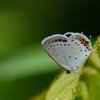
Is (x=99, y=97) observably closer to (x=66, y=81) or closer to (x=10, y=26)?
(x=66, y=81)

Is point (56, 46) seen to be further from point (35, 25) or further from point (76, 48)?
point (35, 25)

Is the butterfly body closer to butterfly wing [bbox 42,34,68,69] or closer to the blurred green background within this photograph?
butterfly wing [bbox 42,34,68,69]

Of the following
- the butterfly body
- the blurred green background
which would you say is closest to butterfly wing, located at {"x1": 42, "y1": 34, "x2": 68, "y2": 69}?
the butterfly body

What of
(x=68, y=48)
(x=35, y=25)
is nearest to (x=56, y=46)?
(x=68, y=48)

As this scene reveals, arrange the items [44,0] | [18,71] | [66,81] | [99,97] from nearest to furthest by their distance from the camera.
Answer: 1. [99,97]
2. [66,81]
3. [18,71]
4. [44,0]

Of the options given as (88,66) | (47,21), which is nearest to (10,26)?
(47,21)

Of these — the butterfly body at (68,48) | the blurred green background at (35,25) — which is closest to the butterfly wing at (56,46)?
the butterfly body at (68,48)
